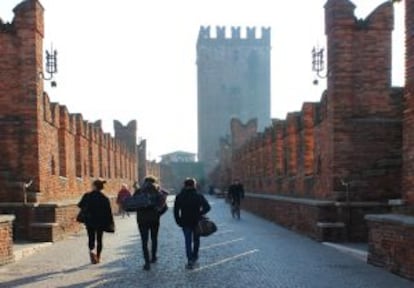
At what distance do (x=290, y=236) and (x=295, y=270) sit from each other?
6.24 meters

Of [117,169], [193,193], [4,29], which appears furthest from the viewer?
[117,169]

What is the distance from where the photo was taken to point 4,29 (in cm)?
1659

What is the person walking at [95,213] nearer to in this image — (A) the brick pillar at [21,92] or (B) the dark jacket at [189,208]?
(B) the dark jacket at [189,208]

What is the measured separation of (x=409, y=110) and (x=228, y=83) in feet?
253

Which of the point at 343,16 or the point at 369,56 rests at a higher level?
the point at 343,16

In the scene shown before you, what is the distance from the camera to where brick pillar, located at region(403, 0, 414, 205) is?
10.9m

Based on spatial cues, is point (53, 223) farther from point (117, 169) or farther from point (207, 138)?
point (207, 138)

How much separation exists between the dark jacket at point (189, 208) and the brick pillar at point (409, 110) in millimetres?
3344

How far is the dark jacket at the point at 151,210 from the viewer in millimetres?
10945

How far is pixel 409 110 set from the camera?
1103 cm

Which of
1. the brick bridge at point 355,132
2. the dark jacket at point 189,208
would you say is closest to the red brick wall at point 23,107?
the dark jacket at point 189,208

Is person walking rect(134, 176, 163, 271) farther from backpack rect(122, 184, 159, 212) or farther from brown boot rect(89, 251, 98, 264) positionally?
brown boot rect(89, 251, 98, 264)

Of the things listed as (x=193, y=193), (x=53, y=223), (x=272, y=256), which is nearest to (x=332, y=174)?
(x=272, y=256)

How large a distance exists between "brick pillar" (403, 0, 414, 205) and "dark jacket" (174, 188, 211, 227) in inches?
132
